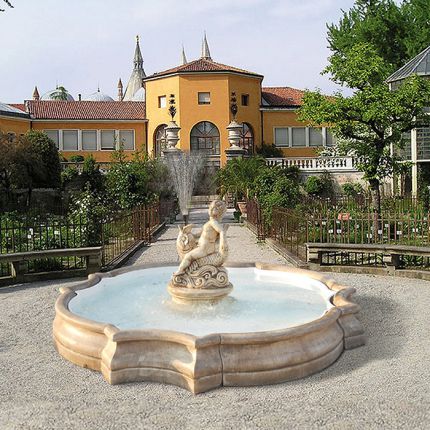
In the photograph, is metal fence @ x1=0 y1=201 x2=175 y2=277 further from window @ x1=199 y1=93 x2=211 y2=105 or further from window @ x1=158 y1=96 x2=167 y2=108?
window @ x1=158 y1=96 x2=167 y2=108

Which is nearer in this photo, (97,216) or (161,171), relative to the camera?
(97,216)

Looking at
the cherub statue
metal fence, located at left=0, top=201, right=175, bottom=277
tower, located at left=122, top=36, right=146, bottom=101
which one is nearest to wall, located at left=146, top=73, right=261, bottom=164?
metal fence, located at left=0, top=201, right=175, bottom=277

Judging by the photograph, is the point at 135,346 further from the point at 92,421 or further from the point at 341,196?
the point at 341,196

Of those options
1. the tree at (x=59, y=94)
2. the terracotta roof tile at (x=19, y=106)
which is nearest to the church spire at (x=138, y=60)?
the tree at (x=59, y=94)

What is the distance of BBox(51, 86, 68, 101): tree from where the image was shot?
62.7m

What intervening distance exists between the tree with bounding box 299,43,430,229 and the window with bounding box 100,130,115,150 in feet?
87.5

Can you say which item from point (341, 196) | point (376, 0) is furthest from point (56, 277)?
point (376, 0)

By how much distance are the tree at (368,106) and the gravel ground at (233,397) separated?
34.9 ft

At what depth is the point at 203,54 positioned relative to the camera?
234ft

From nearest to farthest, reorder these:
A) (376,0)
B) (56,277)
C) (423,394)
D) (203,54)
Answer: (423,394), (56,277), (376,0), (203,54)

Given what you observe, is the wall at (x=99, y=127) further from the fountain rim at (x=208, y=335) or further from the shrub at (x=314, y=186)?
the fountain rim at (x=208, y=335)

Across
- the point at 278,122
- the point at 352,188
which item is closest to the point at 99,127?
the point at 278,122

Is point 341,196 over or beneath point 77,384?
over

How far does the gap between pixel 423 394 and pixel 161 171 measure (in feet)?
76.1
